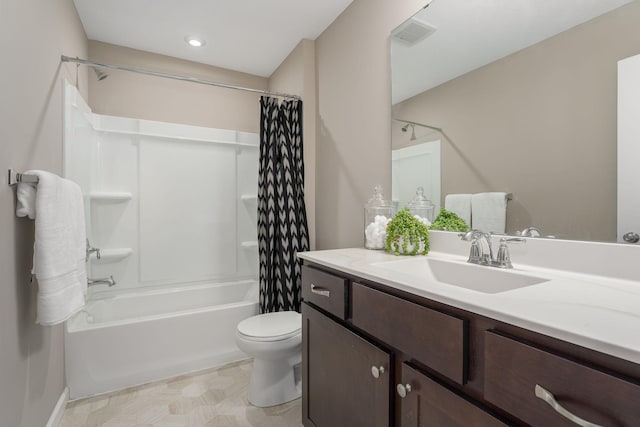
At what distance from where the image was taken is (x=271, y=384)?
5.94 feet

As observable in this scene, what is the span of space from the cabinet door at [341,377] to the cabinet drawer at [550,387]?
0.37 meters

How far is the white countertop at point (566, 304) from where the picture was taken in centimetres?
51

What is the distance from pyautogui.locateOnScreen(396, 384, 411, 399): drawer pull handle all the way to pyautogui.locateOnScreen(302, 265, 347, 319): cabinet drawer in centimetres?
32

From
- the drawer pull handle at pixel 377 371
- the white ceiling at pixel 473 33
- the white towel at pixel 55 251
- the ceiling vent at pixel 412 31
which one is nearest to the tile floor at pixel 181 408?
the white towel at pixel 55 251

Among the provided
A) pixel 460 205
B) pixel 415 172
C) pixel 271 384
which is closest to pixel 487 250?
pixel 460 205

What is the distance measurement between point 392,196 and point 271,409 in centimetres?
136

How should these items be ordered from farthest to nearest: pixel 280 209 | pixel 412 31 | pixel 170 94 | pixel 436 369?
pixel 170 94
pixel 280 209
pixel 412 31
pixel 436 369

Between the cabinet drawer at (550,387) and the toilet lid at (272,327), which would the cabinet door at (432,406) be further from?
the toilet lid at (272,327)

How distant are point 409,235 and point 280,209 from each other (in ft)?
3.84

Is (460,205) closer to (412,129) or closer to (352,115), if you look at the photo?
(412,129)

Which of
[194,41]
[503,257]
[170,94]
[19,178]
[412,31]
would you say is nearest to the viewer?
[503,257]

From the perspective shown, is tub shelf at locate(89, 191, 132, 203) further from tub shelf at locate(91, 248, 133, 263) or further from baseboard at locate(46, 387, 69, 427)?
baseboard at locate(46, 387, 69, 427)

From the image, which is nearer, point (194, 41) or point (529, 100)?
point (529, 100)

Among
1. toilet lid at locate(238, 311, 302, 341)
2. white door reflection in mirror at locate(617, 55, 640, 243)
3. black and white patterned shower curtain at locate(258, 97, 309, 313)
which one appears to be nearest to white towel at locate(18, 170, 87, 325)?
toilet lid at locate(238, 311, 302, 341)
